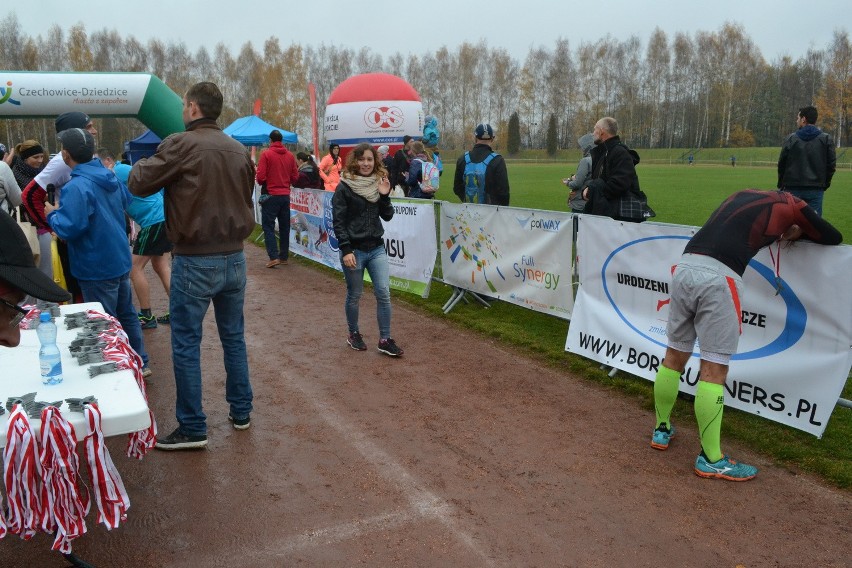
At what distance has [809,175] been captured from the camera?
911 centimetres

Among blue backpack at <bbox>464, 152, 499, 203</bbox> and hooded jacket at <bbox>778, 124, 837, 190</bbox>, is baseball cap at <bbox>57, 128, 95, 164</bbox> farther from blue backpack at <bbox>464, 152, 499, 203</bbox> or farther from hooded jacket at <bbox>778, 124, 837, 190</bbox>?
hooded jacket at <bbox>778, 124, 837, 190</bbox>

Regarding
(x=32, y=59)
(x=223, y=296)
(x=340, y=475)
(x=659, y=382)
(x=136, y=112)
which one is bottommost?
(x=340, y=475)

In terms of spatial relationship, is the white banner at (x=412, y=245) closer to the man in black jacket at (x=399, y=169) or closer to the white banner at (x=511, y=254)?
the white banner at (x=511, y=254)

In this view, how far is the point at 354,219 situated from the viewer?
19.8 feet

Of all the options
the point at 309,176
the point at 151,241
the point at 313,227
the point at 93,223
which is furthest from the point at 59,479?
the point at 309,176

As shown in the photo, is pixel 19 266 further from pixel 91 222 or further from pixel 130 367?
pixel 91 222

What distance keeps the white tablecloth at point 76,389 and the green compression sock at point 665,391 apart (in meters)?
3.04

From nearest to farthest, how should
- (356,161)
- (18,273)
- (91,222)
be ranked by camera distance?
(18,273) < (91,222) < (356,161)

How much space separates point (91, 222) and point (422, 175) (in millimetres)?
7504

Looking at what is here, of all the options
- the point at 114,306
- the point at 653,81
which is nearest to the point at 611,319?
the point at 114,306

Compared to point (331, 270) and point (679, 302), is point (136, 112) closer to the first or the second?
point (331, 270)

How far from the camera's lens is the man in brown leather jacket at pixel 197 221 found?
393 centimetres

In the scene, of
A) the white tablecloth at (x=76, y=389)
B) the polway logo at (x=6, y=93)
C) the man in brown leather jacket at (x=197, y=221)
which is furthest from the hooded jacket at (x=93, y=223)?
the polway logo at (x=6, y=93)

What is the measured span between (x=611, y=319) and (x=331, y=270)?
6.03 m
